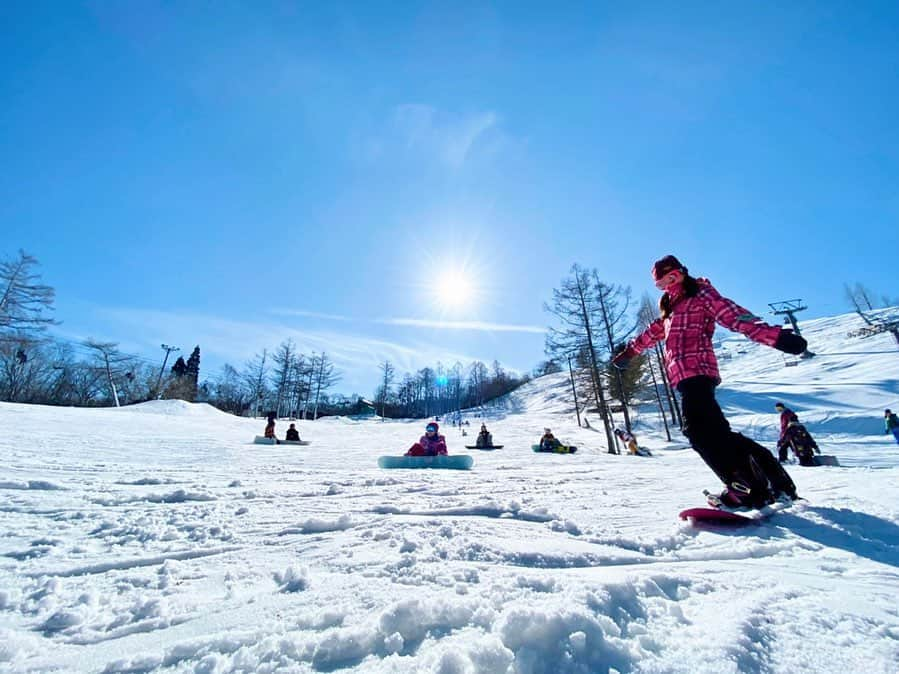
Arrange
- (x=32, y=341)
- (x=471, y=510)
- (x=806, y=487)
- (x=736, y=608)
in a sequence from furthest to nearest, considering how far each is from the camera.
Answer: (x=32, y=341)
(x=806, y=487)
(x=471, y=510)
(x=736, y=608)

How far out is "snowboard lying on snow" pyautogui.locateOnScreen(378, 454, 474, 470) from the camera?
748cm

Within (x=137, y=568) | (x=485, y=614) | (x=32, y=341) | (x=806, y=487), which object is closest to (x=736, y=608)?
(x=485, y=614)

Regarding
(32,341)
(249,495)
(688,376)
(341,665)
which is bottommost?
(341,665)

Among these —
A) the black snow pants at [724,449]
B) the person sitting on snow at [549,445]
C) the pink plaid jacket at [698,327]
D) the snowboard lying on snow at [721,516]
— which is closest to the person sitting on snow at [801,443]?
the black snow pants at [724,449]

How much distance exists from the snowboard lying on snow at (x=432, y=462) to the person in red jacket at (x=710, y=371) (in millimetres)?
5228

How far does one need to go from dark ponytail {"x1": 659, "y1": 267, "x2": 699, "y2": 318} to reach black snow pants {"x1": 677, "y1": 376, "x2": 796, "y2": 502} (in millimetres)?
596

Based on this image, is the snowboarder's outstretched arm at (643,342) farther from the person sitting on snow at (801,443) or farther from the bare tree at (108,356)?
the bare tree at (108,356)

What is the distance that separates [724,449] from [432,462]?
5.95m

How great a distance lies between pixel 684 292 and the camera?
289cm

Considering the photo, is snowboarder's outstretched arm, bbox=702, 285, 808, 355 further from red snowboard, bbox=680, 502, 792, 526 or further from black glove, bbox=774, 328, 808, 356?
red snowboard, bbox=680, 502, 792, 526

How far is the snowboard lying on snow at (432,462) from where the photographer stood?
295 inches

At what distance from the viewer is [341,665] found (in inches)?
35.5

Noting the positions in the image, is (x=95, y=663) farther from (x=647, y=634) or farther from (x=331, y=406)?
(x=331, y=406)

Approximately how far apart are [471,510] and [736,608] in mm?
1645
